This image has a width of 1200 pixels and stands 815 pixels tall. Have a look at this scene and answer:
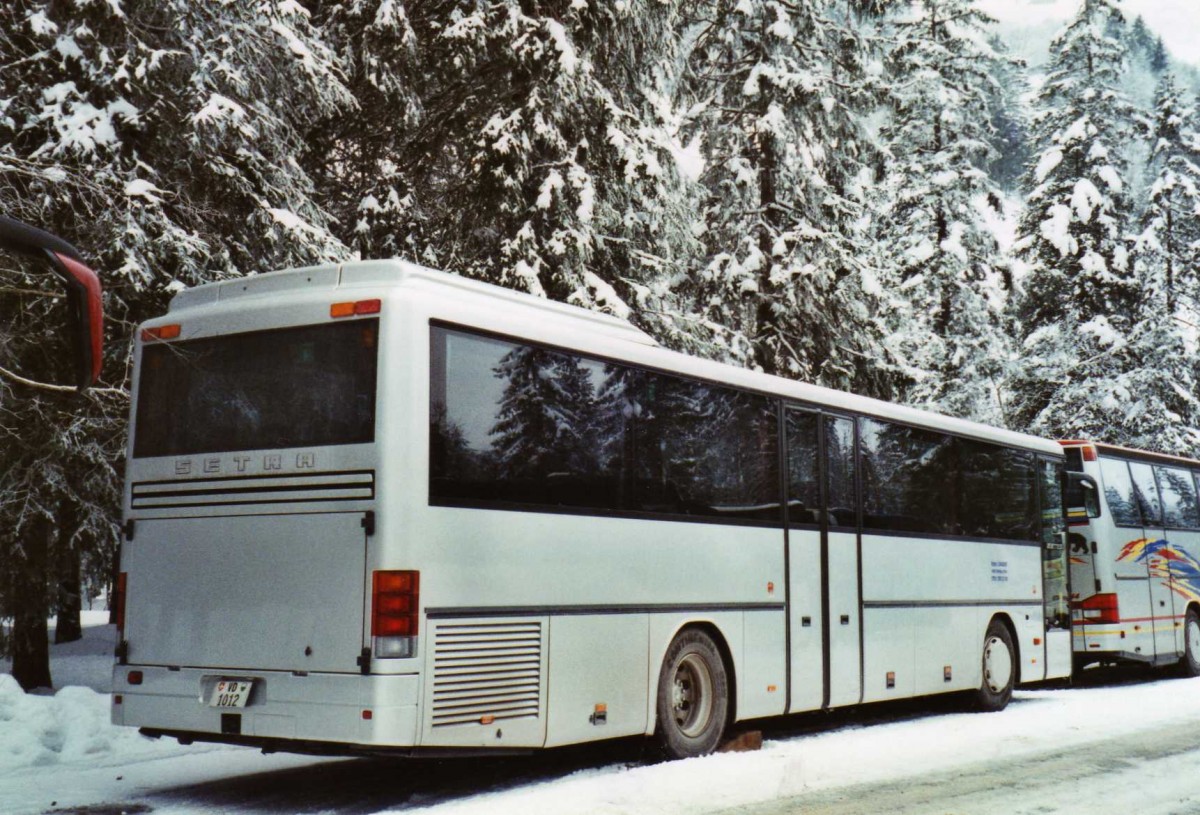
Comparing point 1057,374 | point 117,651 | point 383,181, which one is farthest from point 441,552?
point 1057,374

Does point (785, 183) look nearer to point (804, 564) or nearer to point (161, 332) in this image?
point (804, 564)

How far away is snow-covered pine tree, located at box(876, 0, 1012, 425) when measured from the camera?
35938mm

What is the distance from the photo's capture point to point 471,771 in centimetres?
991

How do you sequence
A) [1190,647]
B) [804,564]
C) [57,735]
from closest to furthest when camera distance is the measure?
[57,735], [804,564], [1190,647]

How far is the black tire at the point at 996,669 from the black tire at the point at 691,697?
5.23 m

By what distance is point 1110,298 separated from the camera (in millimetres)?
36062

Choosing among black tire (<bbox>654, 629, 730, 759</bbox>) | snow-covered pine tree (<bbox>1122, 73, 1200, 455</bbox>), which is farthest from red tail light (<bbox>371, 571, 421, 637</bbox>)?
snow-covered pine tree (<bbox>1122, 73, 1200, 455</bbox>)

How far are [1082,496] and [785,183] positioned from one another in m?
8.91

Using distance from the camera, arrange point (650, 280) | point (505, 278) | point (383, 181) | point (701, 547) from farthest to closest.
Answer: point (650, 280) → point (383, 181) → point (505, 278) → point (701, 547)

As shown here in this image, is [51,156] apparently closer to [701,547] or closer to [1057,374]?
[701,547]

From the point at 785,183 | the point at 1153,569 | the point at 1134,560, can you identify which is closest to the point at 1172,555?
the point at 1153,569

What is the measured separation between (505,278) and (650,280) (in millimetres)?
3610

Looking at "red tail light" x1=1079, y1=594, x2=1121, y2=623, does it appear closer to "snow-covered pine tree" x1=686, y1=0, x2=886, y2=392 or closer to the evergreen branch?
"snow-covered pine tree" x1=686, y1=0, x2=886, y2=392

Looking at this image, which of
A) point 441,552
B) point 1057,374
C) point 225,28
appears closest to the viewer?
point 441,552
